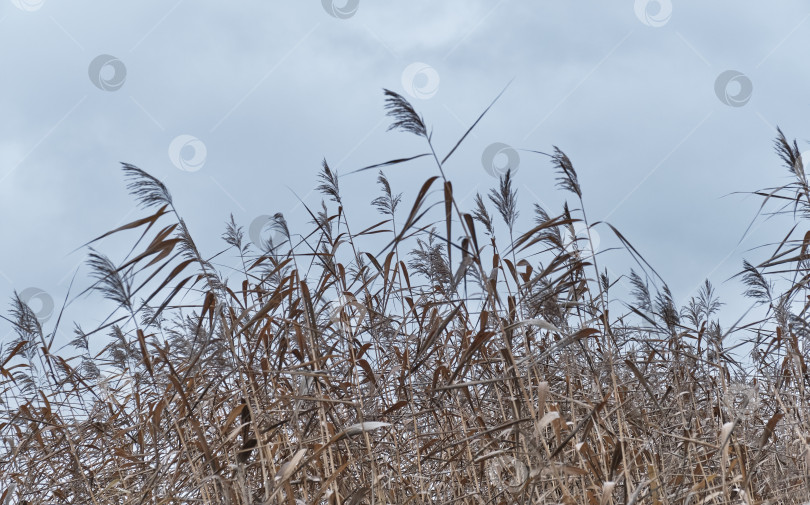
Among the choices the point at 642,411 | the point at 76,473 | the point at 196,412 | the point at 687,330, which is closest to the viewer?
the point at 196,412

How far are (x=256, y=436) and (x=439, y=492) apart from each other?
1.18 metres

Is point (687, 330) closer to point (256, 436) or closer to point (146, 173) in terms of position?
point (256, 436)

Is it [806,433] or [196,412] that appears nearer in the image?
[196,412]

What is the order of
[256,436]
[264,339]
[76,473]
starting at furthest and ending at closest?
[76,473] → [264,339] → [256,436]

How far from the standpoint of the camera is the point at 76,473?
3.86 meters

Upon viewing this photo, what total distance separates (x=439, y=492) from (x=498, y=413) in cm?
54

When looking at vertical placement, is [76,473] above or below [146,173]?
below

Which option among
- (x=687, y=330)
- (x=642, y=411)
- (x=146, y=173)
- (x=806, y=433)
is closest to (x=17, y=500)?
(x=146, y=173)

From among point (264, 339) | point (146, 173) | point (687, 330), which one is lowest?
point (687, 330)

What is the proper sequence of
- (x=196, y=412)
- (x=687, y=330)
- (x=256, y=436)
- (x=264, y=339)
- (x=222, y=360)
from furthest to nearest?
1. (x=687, y=330)
2. (x=196, y=412)
3. (x=264, y=339)
4. (x=222, y=360)
5. (x=256, y=436)

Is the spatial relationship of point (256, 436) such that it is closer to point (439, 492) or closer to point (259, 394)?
point (259, 394)

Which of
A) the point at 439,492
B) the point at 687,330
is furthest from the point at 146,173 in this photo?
the point at 687,330

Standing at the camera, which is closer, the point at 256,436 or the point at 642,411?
the point at 256,436

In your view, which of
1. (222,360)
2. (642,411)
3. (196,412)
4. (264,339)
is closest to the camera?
(222,360)
